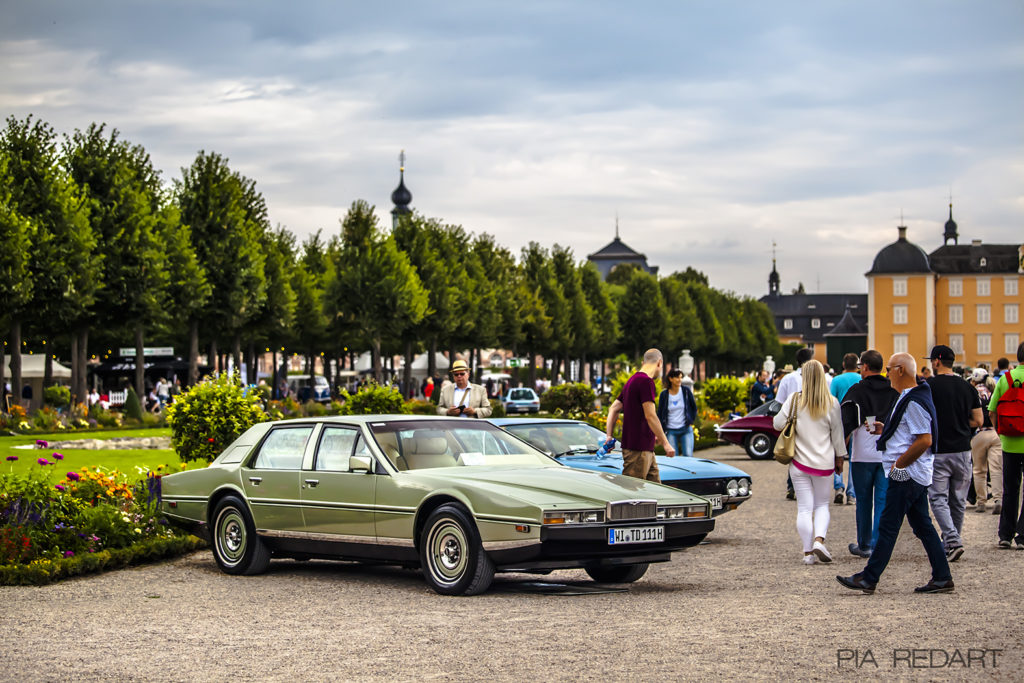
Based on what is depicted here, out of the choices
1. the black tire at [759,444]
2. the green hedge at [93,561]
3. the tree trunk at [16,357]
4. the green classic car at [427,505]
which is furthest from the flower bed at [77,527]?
the tree trunk at [16,357]

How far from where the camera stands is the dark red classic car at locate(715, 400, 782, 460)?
29.2m

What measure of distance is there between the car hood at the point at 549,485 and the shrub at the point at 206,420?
967 centimetres

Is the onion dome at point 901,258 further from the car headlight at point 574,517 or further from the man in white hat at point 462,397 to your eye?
the car headlight at point 574,517

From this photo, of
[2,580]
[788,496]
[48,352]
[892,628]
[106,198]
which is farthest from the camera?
[48,352]

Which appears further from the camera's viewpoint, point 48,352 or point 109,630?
point 48,352

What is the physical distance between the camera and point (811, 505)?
38.0 feet

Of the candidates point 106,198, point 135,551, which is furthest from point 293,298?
point 135,551

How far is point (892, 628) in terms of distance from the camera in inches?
309

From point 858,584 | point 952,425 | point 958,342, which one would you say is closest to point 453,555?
point 858,584

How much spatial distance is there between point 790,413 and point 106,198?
3628cm

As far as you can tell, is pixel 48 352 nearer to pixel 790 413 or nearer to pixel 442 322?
pixel 442 322

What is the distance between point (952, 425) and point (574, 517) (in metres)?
4.75

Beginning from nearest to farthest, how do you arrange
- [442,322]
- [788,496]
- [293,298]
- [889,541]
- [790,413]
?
[889,541], [790,413], [788,496], [293,298], [442,322]

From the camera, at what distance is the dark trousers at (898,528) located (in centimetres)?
928
